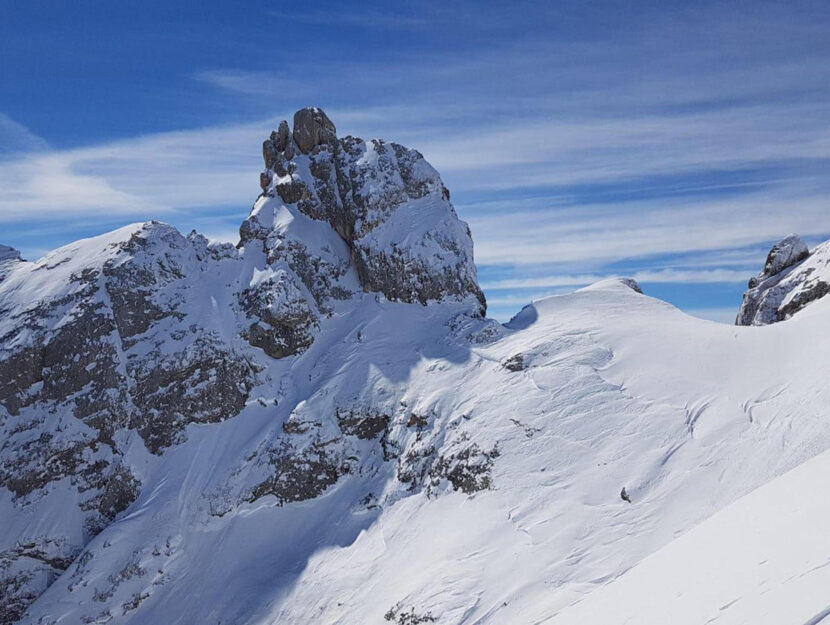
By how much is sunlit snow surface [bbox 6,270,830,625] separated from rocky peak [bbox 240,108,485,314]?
12.9 ft

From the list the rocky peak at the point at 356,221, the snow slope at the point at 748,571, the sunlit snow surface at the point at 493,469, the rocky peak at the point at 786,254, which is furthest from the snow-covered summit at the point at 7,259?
the rocky peak at the point at 786,254

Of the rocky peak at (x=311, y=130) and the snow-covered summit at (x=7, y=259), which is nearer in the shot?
the snow-covered summit at (x=7, y=259)

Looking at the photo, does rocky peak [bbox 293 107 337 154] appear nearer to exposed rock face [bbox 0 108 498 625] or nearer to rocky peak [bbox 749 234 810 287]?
exposed rock face [bbox 0 108 498 625]

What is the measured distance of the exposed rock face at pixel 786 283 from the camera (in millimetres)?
50625

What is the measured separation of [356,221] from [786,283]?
139 feet

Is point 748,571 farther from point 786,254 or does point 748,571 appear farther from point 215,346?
point 786,254

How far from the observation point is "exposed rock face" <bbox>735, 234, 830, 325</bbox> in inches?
1993

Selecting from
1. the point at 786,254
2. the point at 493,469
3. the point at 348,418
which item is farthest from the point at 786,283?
the point at 348,418

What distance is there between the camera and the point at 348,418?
5472 centimetres

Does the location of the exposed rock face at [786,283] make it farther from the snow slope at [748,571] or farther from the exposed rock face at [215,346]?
the snow slope at [748,571]

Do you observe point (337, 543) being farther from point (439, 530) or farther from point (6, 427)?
point (6, 427)

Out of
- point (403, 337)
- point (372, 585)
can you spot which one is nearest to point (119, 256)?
point (403, 337)

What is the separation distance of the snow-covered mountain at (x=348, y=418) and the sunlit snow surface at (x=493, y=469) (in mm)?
182

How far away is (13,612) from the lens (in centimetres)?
4947
